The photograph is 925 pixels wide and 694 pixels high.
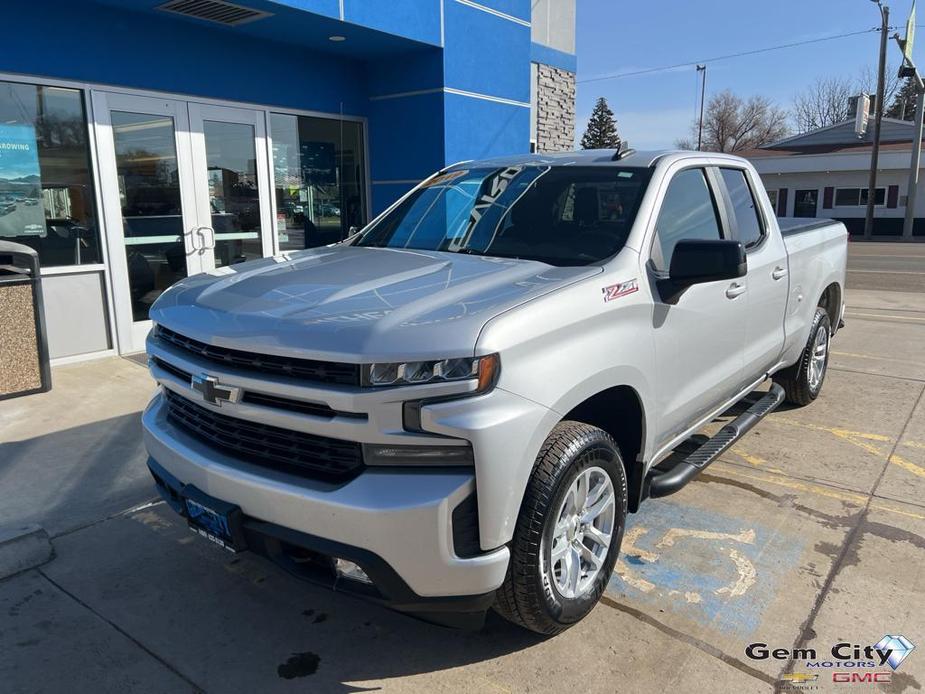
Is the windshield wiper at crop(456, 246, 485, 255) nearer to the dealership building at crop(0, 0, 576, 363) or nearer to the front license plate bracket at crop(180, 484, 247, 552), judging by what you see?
the front license plate bracket at crop(180, 484, 247, 552)

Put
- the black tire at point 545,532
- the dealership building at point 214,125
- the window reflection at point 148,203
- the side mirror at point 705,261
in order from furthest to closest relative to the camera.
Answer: the window reflection at point 148,203
the dealership building at point 214,125
the side mirror at point 705,261
the black tire at point 545,532

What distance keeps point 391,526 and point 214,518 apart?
2.62 ft

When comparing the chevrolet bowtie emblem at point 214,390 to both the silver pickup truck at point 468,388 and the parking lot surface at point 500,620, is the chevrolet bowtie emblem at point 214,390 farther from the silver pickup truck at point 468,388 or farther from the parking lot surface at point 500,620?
the parking lot surface at point 500,620

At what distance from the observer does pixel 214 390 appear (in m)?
2.64

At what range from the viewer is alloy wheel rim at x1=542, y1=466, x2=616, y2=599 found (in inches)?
107

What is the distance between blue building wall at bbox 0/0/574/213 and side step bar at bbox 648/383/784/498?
18.6 feet

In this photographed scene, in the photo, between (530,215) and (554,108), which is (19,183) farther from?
(554,108)

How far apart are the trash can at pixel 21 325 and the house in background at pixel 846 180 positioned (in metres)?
37.6

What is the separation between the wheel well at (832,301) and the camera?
6.07 m

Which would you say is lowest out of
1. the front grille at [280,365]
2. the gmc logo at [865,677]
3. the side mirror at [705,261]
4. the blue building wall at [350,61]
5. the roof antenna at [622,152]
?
the gmc logo at [865,677]

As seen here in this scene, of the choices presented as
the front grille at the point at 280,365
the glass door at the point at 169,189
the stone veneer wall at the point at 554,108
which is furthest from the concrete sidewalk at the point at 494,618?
the stone veneer wall at the point at 554,108

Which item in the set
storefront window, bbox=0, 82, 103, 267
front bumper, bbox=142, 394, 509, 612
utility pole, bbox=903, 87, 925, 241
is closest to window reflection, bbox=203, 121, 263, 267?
storefront window, bbox=0, 82, 103, 267

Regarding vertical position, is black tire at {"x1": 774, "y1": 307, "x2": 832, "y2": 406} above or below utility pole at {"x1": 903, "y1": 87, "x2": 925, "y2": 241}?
below

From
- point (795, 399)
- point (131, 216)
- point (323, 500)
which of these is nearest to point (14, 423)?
point (131, 216)
